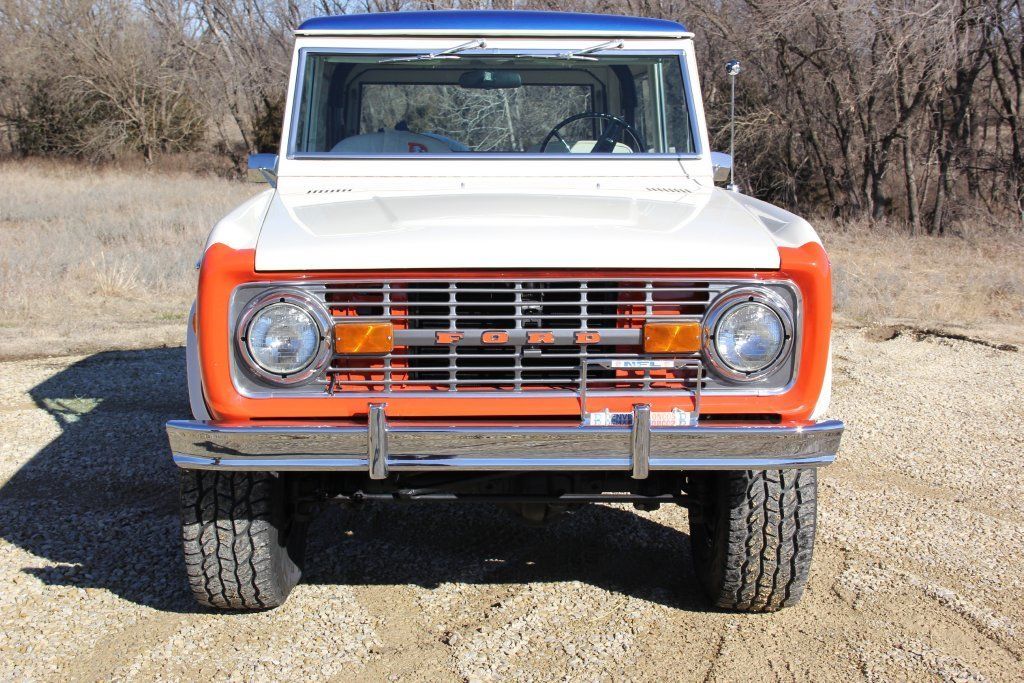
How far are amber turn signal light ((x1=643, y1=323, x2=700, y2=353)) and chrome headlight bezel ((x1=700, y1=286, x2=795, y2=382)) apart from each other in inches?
1.5

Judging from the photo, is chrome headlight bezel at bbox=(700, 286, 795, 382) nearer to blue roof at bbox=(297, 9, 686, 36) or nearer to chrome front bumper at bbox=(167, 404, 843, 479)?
chrome front bumper at bbox=(167, 404, 843, 479)

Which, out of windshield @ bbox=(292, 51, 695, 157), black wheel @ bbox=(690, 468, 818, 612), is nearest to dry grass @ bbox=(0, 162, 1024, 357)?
windshield @ bbox=(292, 51, 695, 157)

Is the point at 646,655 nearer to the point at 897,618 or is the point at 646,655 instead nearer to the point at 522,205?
the point at 897,618

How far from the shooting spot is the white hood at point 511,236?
2.72 meters

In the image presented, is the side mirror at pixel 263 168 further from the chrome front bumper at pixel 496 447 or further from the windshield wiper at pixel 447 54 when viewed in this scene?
the chrome front bumper at pixel 496 447

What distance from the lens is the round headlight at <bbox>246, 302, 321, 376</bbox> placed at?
8.92ft

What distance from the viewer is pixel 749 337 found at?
2.79m

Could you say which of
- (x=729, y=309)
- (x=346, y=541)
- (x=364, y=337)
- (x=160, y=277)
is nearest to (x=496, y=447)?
(x=364, y=337)

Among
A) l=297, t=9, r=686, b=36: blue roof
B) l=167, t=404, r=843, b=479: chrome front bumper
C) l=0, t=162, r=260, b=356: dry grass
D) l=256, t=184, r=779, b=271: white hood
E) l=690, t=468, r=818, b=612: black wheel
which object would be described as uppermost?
l=297, t=9, r=686, b=36: blue roof

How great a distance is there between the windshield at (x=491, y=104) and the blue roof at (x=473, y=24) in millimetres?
97

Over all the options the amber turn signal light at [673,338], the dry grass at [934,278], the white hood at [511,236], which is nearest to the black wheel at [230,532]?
the white hood at [511,236]

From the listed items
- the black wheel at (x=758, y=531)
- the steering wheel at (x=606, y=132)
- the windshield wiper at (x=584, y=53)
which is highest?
the windshield wiper at (x=584, y=53)

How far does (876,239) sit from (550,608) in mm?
11366

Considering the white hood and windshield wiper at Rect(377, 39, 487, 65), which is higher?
windshield wiper at Rect(377, 39, 487, 65)
